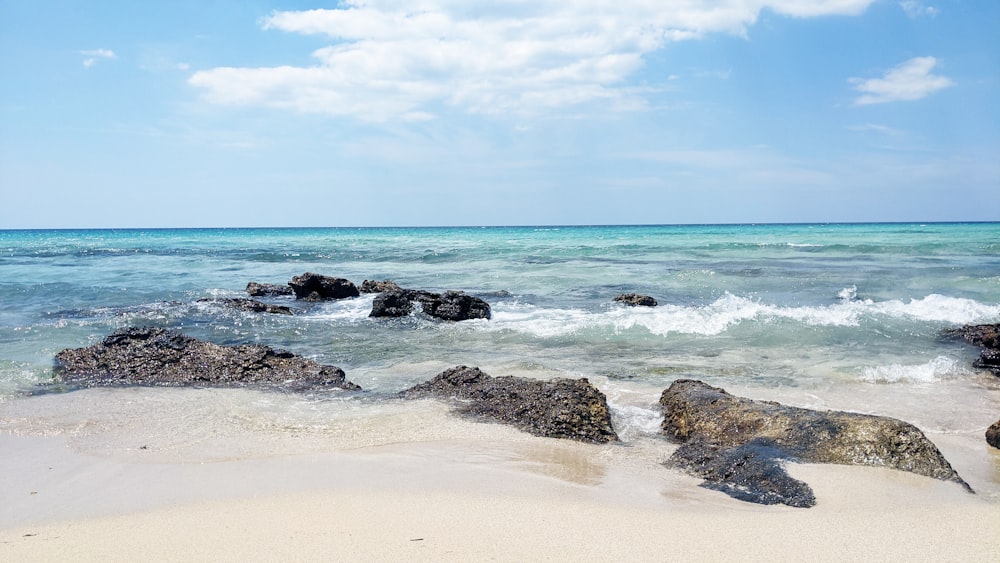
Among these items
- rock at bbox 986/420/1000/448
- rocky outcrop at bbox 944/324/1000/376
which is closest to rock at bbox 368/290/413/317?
rocky outcrop at bbox 944/324/1000/376

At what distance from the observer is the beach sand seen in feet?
11.1

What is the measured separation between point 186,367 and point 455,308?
6.27 metres

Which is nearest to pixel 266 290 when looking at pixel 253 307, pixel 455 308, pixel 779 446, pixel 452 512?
pixel 253 307

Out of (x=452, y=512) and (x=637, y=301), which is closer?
(x=452, y=512)

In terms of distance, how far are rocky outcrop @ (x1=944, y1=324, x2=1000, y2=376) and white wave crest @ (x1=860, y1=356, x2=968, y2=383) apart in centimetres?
35

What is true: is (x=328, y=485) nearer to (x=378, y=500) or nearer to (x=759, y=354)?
(x=378, y=500)

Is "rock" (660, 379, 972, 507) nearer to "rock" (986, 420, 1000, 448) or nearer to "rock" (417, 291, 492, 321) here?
"rock" (986, 420, 1000, 448)

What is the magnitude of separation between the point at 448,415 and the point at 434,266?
23.6 meters

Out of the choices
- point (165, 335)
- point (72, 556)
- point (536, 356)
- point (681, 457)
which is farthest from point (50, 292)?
point (681, 457)

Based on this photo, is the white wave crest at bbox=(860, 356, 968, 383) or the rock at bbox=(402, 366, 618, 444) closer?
the rock at bbox=(402, 366, 618, 444)

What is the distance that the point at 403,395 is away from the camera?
7.15 metres

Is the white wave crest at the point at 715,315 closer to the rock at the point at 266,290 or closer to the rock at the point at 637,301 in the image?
the rock at the point at 637,301

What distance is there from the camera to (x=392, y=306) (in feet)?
45.6

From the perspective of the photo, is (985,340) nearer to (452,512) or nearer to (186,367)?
(452,512)
